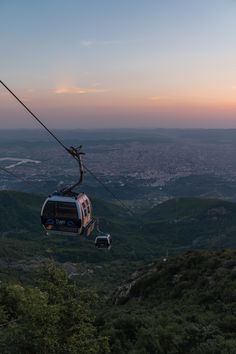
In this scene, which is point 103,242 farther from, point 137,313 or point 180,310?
point 180,310

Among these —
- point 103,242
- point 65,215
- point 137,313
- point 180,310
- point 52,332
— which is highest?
point 65,215

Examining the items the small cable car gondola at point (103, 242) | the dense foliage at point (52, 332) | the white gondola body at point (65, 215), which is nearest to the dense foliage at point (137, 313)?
the dense foliage at point (52, 332)

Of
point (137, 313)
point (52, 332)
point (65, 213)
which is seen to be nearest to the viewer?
point (52, 332)

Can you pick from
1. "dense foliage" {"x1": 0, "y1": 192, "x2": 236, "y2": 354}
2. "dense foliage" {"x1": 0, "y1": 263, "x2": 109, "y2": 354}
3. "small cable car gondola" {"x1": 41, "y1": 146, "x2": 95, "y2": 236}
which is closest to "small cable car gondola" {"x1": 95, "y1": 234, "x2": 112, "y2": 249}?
"dense foliage" {"x1": 0, "y1": 192, "x2": 236, "y2": 354}

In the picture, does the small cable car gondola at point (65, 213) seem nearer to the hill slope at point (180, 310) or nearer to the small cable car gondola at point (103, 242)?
the hill slope at point (180, 310)

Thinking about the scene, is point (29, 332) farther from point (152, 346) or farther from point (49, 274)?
point (152, 346)

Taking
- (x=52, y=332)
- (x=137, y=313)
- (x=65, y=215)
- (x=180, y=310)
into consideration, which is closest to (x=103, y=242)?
(x=137, y=313)

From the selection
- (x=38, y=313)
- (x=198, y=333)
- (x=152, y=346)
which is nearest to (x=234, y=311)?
(x=198, y=333)

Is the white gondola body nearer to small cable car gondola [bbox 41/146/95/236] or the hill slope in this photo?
small cable car gondola [bbox 41/146/95/236]
